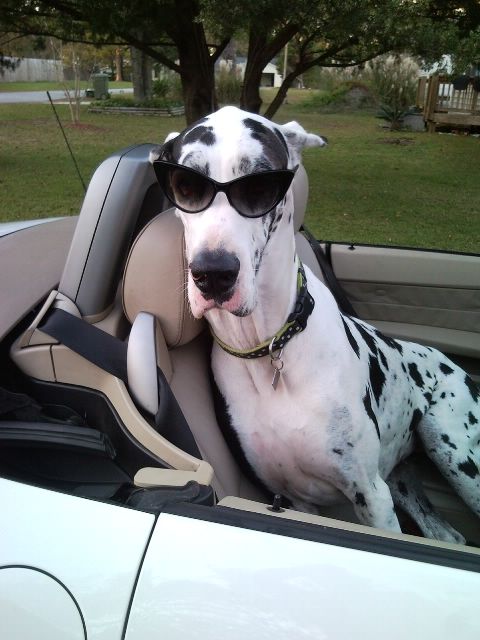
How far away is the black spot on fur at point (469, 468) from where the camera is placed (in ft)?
7.96

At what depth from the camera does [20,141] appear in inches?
580

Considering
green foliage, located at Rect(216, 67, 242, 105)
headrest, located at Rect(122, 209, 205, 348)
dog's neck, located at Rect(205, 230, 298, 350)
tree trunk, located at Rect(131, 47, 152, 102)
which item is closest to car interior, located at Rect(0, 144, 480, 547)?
headrest, located at Rect(122, 209, 205, 348)

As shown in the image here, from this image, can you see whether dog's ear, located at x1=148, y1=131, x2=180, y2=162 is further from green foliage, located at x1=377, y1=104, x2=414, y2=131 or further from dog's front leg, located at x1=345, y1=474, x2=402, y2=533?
green foliage, located at x1=377, y1=104, x2=414, y2=131

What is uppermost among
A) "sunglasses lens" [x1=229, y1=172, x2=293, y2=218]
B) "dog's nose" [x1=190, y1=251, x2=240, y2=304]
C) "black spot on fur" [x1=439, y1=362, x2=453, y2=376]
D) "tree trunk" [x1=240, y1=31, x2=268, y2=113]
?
"tree trunk" [x1=240, y1=31, x2=268, y2=113]

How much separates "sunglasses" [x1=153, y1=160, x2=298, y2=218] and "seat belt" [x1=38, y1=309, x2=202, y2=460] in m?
0.43

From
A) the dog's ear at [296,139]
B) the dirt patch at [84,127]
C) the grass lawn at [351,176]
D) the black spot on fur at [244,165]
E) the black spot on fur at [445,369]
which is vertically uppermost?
the dog's ear at [296,139]

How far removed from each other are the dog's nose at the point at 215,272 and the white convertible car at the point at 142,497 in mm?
268

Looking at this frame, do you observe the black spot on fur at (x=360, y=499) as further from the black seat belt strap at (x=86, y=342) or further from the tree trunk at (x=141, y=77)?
the tree trunk at (x=141, y=77)

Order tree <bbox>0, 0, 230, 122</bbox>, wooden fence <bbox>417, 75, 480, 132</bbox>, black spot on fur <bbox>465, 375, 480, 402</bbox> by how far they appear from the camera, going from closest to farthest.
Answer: black spot on fur <bbox>465, 375, 480, 402</bbox> → tree <bbox>0, 0, 230, 122</bbox> → wooden fence <bbox>417, 75, 480, 132</bbox>

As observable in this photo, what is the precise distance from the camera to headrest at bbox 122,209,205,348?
6.18 ft

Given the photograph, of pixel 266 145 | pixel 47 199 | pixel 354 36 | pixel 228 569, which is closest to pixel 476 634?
pixel 228 569

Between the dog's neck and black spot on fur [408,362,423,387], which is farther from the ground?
the dog's neck

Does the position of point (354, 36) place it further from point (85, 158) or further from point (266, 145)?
point (85, 158)

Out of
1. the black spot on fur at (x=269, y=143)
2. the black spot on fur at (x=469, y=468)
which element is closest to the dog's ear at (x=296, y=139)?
the black spot on fur at (x=269, y=143)
